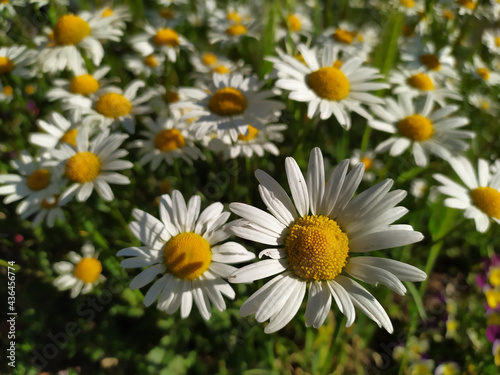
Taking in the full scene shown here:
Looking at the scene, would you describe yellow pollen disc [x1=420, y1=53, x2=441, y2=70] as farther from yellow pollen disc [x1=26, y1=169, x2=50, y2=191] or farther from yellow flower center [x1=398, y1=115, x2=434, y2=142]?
yellow pollen disc [x1=26, y1=169, x2=50, y2=191]

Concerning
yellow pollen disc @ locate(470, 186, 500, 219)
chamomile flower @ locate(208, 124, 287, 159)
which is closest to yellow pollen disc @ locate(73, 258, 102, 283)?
chamomile flower @ locate(208, 124, 287, 159)

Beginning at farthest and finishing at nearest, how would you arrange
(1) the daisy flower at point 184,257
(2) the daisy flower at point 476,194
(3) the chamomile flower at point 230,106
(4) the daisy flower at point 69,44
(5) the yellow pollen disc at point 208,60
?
(5) the yellow pollen disc at point 208,60 → (4) the daisy flower at point 69,44 → (3) the chamomile flower at point 230,106 → (2) the daisy flower at point 476,194 → (1) the daisy flower at point 184,257

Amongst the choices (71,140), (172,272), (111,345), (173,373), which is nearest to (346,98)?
(172,272)

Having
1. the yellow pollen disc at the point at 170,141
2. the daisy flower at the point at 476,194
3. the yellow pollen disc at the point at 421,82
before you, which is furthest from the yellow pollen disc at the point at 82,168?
the yellow pollen disc at the point at 421,82

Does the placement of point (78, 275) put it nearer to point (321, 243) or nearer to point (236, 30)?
point (321, 243)

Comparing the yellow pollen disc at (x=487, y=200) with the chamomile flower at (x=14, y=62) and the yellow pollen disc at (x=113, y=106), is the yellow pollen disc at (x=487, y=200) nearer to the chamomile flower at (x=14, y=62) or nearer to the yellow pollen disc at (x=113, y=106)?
the yellow pollen disc at (x=113, y=106)

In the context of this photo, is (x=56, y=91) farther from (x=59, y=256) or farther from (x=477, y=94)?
(x=477, y=94)
